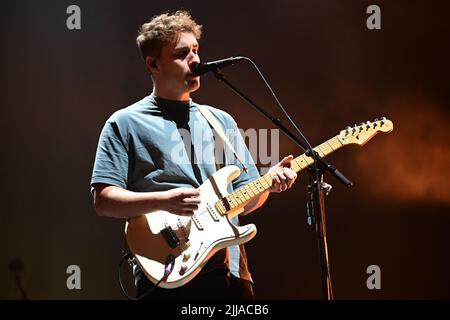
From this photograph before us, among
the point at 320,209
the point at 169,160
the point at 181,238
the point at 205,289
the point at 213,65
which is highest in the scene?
the point at 213,65

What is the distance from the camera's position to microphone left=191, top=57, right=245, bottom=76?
2121mm

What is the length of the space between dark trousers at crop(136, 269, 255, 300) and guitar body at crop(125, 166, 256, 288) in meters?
0.04

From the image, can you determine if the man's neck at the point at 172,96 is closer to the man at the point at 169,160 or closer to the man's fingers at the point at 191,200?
the man at the point at 169,160

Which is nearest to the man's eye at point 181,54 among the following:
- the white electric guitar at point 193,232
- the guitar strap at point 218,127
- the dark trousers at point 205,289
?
the guitar strap at point 218,127

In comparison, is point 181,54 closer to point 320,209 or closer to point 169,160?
point 169,160

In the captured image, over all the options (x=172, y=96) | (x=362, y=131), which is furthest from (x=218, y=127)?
(x=362, y=131)

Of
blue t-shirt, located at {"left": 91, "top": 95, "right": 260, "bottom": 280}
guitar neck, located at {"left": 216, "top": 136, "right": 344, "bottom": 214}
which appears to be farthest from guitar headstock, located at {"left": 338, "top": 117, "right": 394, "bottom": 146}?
blue t-shirt, located at {"left": 91, "top": 95, "right": 260, "bottom": 280}

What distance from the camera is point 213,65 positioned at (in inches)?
84.7

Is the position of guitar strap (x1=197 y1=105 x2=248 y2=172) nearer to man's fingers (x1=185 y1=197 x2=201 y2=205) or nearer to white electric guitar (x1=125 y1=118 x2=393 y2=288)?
white electric guitar (x1=125 y1=118 x2=393 y2=288)

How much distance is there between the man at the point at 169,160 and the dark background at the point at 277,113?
100 centimetres

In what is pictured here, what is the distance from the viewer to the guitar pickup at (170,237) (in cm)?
220

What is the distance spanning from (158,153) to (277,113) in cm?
141
